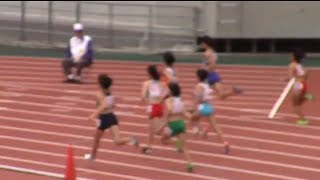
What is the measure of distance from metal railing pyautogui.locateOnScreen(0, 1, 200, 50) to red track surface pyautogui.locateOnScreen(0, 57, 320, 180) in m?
4.15

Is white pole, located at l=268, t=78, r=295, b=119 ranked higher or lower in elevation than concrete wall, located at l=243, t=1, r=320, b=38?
lower

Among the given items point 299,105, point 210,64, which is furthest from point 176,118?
point 299,105

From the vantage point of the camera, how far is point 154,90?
48.4ft

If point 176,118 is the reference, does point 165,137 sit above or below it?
below

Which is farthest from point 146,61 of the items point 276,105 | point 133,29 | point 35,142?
point 35,142

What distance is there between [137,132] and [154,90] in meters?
1.96

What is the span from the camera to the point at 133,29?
28.3 meters

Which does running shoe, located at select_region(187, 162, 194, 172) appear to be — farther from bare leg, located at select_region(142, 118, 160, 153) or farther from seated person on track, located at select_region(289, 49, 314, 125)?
seated person on track, located at select_region(289, 49, 314, 125)

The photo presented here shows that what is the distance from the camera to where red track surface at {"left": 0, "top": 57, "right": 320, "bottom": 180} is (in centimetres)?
1394

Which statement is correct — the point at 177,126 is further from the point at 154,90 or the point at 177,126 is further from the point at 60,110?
the point at 60,110

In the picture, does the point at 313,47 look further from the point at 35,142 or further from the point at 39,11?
the point at 35,142

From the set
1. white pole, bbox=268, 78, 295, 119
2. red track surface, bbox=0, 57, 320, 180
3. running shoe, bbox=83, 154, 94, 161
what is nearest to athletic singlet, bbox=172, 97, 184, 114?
red track surface, bbox=0, 57, 320, 180

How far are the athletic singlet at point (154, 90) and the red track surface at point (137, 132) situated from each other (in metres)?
1.00

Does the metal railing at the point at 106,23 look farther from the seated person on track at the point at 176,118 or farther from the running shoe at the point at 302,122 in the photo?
the seated person on track at the point at 176,118
